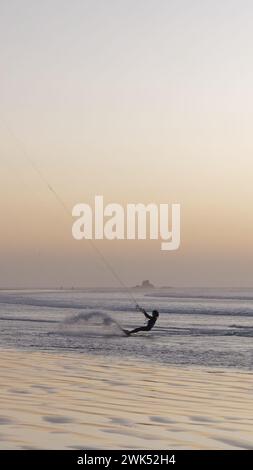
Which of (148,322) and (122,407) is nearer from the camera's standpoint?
(122,407)

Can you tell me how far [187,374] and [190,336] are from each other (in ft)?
43.8

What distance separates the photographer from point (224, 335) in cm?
3070

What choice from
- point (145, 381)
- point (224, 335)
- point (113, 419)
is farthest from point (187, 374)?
point (224, 335)

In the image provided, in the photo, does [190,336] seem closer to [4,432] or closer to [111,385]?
[111,385]

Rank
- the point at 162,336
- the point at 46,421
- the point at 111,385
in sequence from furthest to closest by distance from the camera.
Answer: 1. the point at 162,336
2. the point at 111,385
3. the point at 46,421

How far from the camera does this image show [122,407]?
11.2 m

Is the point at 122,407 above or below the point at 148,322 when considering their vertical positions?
below

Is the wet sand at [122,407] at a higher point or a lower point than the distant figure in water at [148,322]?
lower

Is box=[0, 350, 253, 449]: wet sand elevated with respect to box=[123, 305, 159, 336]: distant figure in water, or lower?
lower

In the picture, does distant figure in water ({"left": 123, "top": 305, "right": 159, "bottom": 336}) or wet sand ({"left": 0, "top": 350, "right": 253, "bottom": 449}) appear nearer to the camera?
wet sand ({"left": 0, "top": 350, "right": 253, "bottom": 449})

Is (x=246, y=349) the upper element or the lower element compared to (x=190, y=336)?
lower

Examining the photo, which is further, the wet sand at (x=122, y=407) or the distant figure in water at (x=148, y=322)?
the distant figure in water at (x=148, y=322)

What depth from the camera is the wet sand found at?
8.79 meters

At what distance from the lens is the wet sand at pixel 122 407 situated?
346 inches
